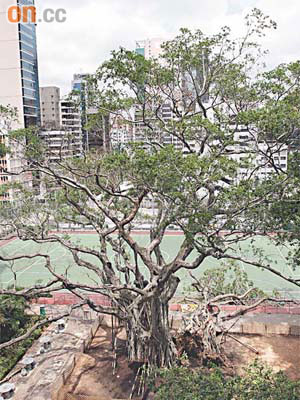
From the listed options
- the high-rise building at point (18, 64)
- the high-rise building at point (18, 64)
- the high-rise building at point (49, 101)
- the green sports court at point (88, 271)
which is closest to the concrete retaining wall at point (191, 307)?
the green sports court at point (88, 271)

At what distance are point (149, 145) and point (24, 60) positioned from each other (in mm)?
19536

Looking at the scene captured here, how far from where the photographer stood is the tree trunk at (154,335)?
Answer: 7578 mm

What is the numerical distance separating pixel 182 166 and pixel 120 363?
4.47 metres

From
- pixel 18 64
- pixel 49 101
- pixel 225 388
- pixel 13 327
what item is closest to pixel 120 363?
pixel 13 327

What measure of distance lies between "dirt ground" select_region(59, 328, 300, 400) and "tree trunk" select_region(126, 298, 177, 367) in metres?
0.50

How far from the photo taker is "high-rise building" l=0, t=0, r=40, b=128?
77.3ft

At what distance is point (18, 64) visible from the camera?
24.0 meters

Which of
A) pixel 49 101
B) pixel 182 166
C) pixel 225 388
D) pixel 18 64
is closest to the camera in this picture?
pixel 225 388

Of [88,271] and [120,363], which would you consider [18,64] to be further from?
[120,363]

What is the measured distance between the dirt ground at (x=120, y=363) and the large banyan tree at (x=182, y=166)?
60 cm

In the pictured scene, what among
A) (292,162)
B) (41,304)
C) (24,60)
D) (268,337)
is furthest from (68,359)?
(24,60)

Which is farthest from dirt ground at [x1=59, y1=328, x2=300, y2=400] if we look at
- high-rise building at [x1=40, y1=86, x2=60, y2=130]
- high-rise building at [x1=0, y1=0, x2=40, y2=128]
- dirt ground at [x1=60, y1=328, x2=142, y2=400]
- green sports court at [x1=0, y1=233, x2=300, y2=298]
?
high-rise building at [x1=40, y1=86, x2=60, y2=130]

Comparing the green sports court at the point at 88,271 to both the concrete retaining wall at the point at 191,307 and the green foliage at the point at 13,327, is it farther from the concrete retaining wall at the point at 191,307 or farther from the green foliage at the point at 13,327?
the green foliage at the point at 13,327

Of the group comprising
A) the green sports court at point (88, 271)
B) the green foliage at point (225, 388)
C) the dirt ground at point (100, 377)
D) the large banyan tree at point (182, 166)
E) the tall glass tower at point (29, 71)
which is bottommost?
the dirt ground at point (100, 377)
